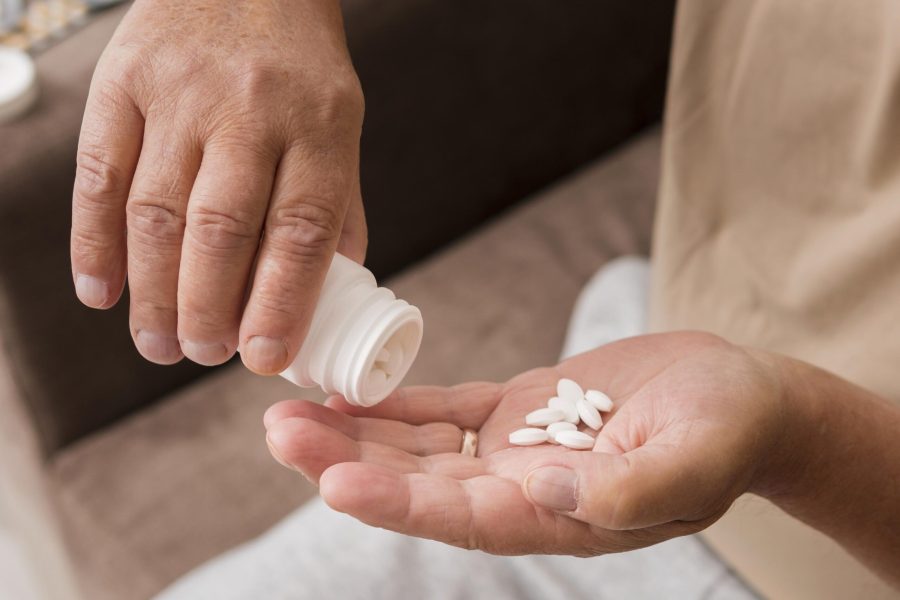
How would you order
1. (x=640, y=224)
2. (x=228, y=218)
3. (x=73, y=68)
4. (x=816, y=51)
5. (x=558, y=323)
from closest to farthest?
1. (x=228, y=218)
2. (x=816, y=51)
3. (x=73, y=68)
4. (x=558, y=323)
5. (x=640, y=224)

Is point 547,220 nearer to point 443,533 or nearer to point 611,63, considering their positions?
point 611,63

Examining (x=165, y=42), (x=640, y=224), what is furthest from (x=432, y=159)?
(x=165, y=42)

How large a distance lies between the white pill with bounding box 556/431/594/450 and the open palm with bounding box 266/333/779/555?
1 cm

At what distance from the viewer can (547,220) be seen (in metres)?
1.55

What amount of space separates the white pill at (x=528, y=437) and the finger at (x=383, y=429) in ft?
0.18

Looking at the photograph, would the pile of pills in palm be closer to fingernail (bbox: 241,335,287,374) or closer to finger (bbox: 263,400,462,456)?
finger (bbox: 263,400,462,456)

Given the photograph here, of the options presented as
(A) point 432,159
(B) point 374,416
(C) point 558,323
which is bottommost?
(C) point 558,323

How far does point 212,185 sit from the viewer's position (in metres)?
0.62

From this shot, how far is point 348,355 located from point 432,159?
84 cm

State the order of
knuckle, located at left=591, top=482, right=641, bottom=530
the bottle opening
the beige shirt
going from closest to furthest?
knuckle, located at left=591, top=482, right=641, bottom=530 < the bottle opening < the beige shirt

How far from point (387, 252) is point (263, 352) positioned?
90 centimetres

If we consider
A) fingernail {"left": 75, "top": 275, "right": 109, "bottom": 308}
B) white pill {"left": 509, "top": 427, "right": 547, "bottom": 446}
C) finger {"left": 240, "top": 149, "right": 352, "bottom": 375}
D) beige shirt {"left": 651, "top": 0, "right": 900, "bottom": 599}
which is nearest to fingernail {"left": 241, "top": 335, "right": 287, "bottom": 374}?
finger {"left": 240, "top": 149, "right": 352, "bottom": 375}

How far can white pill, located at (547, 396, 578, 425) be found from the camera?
0.78m

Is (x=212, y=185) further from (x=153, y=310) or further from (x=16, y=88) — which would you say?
(x=16, y=88)
